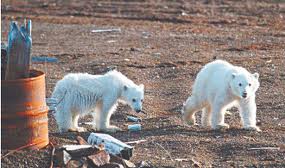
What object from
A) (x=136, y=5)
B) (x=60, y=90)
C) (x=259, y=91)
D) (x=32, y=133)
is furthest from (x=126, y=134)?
(x=136, y=5)

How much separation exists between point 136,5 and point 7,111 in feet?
89.6

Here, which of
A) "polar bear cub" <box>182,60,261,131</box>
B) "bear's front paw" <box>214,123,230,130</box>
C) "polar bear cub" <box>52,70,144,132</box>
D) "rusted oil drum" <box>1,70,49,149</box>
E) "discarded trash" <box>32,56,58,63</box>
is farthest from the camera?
"discarded trash" <box>32,56,58,63</box>

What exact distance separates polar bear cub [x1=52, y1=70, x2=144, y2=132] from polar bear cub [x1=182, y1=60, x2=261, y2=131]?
978mm

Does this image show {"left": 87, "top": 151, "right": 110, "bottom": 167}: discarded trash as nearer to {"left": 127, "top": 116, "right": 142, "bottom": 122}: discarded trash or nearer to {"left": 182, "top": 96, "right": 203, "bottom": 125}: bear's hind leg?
{"left": 127, "top": 116, "right": 142, "bottom": 122}: discarded trash

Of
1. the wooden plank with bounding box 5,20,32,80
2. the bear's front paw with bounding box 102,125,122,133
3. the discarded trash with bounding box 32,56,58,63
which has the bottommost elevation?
the bear's front paw with bounding box 102,125,122,133

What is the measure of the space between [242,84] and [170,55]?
29.5 feet

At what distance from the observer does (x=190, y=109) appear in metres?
11.9

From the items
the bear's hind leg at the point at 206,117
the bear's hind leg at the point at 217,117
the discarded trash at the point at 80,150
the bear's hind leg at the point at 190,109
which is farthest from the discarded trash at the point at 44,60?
the discarded trash at the point at 80,150

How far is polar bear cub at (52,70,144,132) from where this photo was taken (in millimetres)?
10828

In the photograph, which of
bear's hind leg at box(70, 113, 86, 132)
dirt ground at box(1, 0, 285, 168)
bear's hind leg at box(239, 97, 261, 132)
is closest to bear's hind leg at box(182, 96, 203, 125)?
dirt ground at box(1, 0, 285, 168)

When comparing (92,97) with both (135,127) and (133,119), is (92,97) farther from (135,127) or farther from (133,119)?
(133,119)

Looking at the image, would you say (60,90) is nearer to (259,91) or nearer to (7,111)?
(7,111)

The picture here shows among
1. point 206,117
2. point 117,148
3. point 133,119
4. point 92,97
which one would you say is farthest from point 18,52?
point 206,117

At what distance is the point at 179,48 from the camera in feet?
70.2
